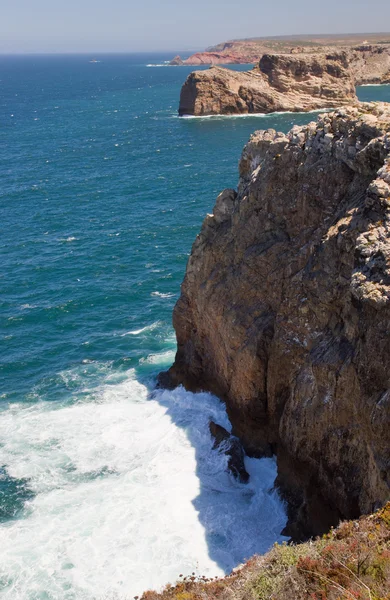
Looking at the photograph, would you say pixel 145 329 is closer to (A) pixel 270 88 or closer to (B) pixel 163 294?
(B) pixel 163 294

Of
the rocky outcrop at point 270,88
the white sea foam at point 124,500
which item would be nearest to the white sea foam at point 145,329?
the white sea foam at point 124,500

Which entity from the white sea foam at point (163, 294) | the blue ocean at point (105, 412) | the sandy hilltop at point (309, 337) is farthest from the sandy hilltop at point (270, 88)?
the sandy hilltop at point (309, 337)

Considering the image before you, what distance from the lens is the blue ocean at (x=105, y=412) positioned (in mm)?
28375

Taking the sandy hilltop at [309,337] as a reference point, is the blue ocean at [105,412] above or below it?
below

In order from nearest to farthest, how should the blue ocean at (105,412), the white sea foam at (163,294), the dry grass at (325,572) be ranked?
the dry grass at (325,572), the blue ocean at (105,412), the white sea foam at (163,294)

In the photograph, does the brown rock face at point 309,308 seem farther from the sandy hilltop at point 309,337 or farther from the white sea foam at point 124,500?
the white sea foam at point 124,500

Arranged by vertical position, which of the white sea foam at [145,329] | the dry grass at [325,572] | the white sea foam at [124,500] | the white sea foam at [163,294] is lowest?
the white sea foam at [124,500]

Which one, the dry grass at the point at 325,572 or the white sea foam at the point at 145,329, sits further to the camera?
the white sea foam at the point at 145,329

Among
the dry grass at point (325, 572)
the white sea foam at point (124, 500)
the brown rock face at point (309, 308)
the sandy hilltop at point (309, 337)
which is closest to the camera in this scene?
the dry grass at point (325, 572)

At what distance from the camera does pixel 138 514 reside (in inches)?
1212

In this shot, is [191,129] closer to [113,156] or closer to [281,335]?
[113,156]

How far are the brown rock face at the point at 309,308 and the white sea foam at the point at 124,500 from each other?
8.21 ft

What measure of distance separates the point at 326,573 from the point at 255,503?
14.3 meters

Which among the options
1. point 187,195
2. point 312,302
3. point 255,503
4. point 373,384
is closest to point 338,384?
point 373,384
